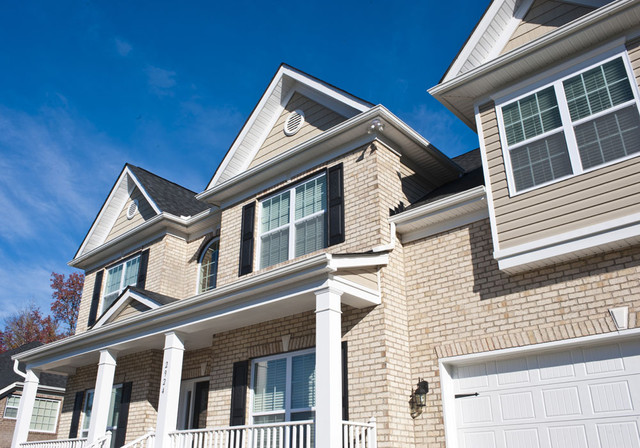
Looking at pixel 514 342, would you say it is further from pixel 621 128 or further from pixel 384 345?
pixel 621 128

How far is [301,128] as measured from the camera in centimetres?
1159

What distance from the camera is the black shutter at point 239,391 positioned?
9695 mm

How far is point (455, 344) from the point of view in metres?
8.27

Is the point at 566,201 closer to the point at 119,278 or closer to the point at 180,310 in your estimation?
the point at 180,310

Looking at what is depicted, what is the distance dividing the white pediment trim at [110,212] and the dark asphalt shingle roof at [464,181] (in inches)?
361

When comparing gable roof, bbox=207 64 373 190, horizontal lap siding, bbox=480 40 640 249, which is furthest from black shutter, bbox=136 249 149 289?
horizontal lap siding, bbox=480 40 640 249

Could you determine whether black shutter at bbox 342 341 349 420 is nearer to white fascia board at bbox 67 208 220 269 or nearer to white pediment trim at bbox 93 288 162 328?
white pediment trim at bbox 93 288 162 328

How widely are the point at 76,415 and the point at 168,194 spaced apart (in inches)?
240

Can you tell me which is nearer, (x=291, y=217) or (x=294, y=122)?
(x=291, y=217)

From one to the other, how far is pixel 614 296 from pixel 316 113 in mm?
6568

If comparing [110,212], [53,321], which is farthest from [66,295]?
[110,212]

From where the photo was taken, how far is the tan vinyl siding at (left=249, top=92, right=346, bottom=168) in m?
11.2

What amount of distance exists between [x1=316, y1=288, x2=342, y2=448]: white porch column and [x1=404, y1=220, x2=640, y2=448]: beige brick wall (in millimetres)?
1651

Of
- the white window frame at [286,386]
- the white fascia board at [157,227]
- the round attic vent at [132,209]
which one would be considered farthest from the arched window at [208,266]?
the white window frame at [286,386]
